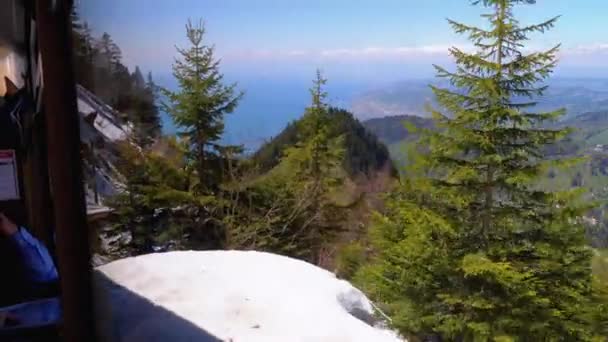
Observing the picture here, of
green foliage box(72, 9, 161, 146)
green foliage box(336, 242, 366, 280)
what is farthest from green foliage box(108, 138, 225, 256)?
green foliage box(72, 9, 161, 146)

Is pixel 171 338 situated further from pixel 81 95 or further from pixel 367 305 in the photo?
pixel 367 305

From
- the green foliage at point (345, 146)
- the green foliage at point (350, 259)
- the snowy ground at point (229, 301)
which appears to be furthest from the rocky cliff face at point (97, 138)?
the green foliage at point (345, 146)

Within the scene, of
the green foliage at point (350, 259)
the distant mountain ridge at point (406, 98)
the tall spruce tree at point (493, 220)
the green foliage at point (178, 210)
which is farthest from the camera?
the distant mountain ridge at point (406, 98)

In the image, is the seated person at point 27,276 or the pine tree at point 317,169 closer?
the seated person at point 27,276

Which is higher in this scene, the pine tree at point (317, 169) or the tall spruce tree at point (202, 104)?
the tall spruce tree at point (202, 104)

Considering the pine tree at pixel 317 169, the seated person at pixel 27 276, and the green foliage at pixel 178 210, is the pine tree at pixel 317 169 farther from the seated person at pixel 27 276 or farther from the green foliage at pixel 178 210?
the seated person at pixel 27 276

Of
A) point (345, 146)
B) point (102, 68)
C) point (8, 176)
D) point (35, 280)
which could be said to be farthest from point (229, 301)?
point (345, 146)

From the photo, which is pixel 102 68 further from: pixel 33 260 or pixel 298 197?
pixel 298 197
